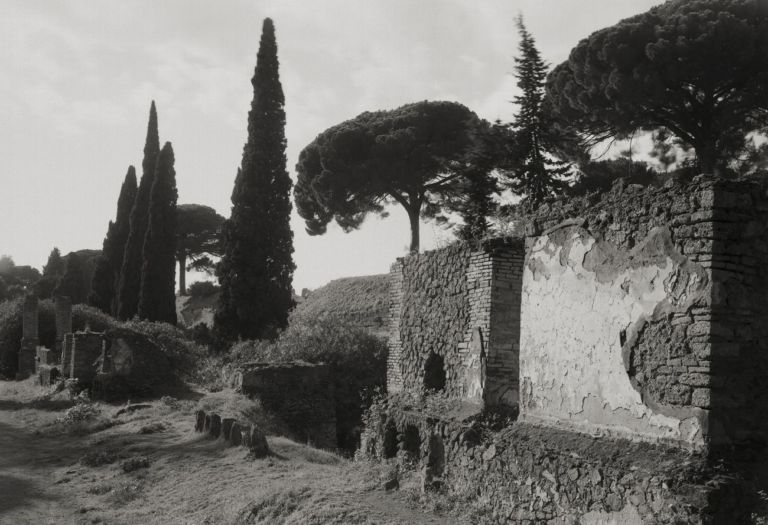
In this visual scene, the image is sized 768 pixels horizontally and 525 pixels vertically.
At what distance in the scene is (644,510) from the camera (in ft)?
18.3

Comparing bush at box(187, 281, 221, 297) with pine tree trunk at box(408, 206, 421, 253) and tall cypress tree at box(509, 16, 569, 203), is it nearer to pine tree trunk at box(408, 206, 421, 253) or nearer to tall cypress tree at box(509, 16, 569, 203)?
pine tree trunk at box(408, 206, 421, 253)

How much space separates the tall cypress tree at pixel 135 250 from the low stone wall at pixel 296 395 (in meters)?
18.8

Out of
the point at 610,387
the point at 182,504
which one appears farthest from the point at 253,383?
the point at 610,387

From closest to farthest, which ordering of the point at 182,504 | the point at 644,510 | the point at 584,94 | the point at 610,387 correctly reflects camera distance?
1. the point at 644,510
2. the point at 610,387
3. the point at 182,504
4. the point at 584,94

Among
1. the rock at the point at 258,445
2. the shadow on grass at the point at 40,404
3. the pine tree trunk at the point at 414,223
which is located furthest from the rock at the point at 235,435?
the pine tree trunk at the point at 414,223

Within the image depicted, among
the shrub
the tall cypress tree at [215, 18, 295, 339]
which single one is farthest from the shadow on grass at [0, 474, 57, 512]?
the tall cypress tree at [215, 18, 295, 339]

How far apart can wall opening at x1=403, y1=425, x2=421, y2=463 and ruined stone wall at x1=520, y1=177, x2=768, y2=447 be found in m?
2.64

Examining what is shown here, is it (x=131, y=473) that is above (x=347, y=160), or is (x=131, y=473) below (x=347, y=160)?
below

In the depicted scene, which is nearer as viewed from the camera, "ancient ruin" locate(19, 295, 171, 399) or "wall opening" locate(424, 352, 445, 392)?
"wall opening" locate(424, 352, 445, 392)

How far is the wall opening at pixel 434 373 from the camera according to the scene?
417 inches

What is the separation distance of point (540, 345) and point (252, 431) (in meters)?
4.58

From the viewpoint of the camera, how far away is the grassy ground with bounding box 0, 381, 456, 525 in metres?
7.96

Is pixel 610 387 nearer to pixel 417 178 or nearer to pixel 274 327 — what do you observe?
pixel 274 327

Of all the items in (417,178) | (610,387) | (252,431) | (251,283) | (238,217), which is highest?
(417,178)
